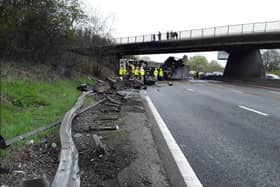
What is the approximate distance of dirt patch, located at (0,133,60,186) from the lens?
343 centimetres

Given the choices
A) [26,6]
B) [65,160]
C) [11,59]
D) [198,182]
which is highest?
[26,6]

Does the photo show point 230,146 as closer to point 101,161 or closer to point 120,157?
point 120,157

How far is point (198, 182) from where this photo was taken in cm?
367

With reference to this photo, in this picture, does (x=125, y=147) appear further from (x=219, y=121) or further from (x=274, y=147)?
(x=219, y=121)

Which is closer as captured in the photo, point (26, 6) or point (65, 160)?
point (65, 160)

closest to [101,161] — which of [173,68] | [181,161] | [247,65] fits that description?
[181,161]

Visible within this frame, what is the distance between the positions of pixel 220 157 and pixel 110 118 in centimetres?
400

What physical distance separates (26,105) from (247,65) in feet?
128

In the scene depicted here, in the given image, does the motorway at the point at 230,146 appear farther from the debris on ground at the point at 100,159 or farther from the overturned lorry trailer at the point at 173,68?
the overturned lorry trailer at the point at 173,68

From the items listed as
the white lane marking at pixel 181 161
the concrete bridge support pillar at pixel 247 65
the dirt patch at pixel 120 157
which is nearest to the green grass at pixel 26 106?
the dirt patch at pixel 120 157

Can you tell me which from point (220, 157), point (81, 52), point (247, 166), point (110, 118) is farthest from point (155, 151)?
→ point (81, 52)

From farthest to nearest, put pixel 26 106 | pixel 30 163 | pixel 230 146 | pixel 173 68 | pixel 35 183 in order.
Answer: pixel 173 68 → pixel 26 106 → pixel 230 146 → pixel 30 163 → pixel 35 183

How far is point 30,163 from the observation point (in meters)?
3.95

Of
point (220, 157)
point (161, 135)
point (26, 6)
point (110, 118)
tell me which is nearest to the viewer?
point (220, 157)
